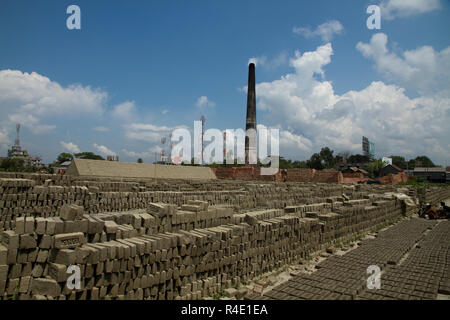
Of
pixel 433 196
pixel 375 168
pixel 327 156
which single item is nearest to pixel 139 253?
pixel 433 196

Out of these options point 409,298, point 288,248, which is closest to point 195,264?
point 288,248

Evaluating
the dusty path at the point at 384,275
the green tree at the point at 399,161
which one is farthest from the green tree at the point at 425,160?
the dusty path at the point at 384,275

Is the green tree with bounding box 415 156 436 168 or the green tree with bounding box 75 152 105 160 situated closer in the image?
the green tree with bounding box 75 152 105 160

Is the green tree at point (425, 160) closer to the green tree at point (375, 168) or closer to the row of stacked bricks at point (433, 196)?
the green tree at point (375, 168)

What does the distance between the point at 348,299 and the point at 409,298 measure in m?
1.10

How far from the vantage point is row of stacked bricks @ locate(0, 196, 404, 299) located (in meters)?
3.99

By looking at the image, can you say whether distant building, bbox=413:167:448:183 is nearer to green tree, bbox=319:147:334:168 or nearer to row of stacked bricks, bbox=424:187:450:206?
green tree, bbox=319:147:334:168

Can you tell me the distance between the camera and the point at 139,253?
4504 mm

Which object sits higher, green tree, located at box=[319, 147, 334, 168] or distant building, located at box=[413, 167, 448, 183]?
green tree, located at box=[319, 147, 334, 168]

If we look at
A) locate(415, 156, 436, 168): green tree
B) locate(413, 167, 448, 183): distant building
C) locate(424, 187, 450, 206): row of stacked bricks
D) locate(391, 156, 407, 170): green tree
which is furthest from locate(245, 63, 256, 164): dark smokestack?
locate(415, 156, 436, 168): green tree

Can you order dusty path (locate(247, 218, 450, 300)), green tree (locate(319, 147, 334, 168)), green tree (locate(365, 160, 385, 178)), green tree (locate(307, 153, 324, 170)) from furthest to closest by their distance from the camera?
green tree (locate(319, 147, 334, 168)) → green tree (locate(307, 153, 324, 170)) → green tree (locate(365, 160, 385, 178)) → dusty path (locate(247, 218, 450, 300))

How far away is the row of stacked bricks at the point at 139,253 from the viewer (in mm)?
3994

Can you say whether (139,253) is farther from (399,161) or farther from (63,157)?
(399,161)

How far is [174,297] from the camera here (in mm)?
4961
